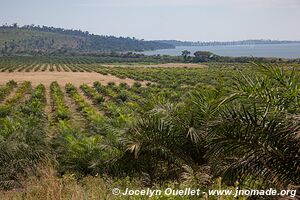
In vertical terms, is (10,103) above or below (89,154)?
below

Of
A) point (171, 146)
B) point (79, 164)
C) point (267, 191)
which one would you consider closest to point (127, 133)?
point (171, 146)

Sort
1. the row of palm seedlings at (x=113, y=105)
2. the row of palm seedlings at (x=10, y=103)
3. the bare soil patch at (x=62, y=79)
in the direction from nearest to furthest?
the row of palm seedlings at (x=113, y=105) < the row of palm seedlings at (x=10, y=103) < the bare soil patch at (x=62, y=79)

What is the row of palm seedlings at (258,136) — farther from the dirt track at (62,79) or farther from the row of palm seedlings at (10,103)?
the dirt track at (62,79)

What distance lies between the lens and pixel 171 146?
22.7ft

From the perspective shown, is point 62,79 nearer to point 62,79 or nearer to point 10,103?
point 62,79

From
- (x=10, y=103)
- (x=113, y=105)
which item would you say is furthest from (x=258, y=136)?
(x=10, y=103)

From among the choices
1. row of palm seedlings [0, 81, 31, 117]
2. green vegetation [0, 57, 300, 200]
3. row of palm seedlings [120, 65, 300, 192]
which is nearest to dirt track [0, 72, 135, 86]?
row of palm seedlings [0, 81, 31, 117]

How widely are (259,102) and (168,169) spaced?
102 inches

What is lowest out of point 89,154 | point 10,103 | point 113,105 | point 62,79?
point 62,79

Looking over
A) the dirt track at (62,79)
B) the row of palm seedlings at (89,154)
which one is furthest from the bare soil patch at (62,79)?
the row of palm seedlings at (89,154)

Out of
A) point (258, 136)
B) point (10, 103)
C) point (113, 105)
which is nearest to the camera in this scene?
point (258, 136)

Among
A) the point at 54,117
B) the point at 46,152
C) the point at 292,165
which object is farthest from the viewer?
the point at 54,117

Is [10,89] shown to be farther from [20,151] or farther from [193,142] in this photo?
[193,142]

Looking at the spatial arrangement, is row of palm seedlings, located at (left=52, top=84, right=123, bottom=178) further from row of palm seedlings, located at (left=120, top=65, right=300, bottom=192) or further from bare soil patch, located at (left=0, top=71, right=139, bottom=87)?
bare soil patch, located at (left=0, top=71, right=139, bottom=87)
